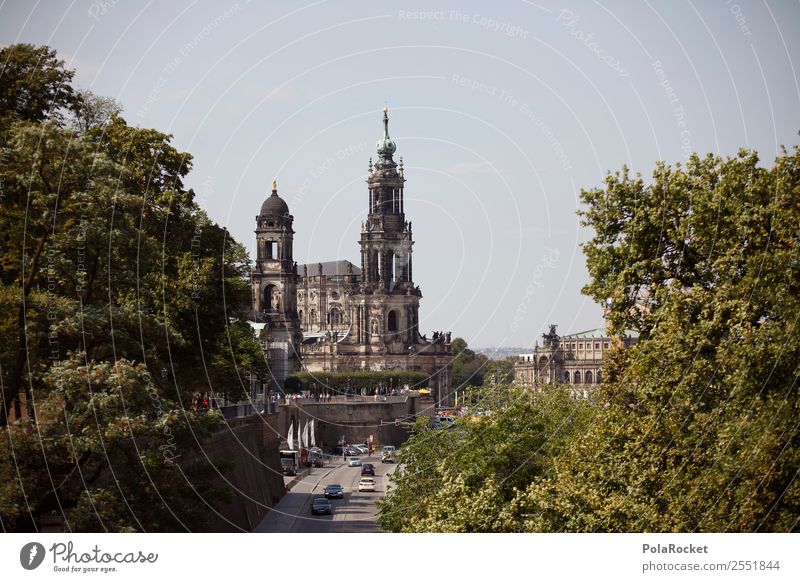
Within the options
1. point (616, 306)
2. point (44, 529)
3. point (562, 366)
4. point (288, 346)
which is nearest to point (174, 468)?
point (44, 529)

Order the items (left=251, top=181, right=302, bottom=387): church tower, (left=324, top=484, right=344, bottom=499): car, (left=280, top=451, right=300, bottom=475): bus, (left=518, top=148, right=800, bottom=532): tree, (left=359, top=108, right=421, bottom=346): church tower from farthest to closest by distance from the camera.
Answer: (left=359, top=108, right=421, bottom=346): church tower → (left=251, top=181, right=302, bottom=387): church tower → (left=280, top=451, right=300, bottom=475): bus → (left=324, top=484, right=344, bottom=499): car → (left=518, top=148, right=800, bottom=532): tree

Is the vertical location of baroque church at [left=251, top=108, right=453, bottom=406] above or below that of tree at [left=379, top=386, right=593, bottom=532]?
above

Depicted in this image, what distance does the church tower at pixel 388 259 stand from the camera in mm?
169500

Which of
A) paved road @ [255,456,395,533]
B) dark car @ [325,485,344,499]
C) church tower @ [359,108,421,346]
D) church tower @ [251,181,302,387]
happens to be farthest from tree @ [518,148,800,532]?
church tower @ [359,108,421,346]

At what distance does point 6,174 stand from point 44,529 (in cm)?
734

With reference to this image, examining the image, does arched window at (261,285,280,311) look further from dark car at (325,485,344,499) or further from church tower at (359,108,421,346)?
dark car at (325,485,344,499)

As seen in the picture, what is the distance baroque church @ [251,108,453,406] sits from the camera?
514 feet

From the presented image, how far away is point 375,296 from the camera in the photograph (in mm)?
170250

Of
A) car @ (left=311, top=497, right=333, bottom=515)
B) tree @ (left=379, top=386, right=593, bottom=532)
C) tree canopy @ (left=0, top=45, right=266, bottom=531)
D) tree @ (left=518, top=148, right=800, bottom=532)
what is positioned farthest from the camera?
car @ (left=311, top=497, right=333, bottom=515)

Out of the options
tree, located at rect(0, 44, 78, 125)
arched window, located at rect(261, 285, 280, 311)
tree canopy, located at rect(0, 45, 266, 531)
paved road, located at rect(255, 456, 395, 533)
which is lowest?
paved road, located at rect(255, 456, 395, 533)

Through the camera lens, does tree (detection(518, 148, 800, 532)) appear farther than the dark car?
No

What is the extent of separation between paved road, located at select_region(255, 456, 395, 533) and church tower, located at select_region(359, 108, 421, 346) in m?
86.4

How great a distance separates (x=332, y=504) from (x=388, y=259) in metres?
114

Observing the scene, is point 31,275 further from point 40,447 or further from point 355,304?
point 355,304
